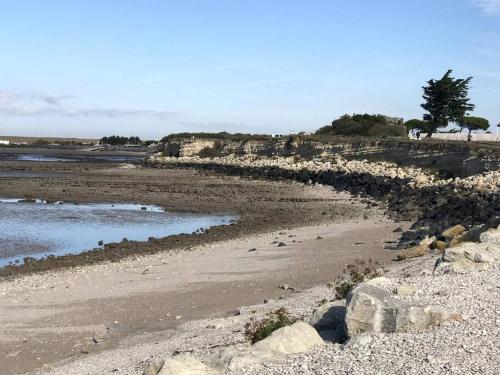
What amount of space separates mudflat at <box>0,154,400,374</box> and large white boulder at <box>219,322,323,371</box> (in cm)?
357

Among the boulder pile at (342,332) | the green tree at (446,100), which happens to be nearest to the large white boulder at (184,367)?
the boulder pile at (342,332)

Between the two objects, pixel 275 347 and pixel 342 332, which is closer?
pixel 275 347

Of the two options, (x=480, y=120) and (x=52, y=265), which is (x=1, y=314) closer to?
(x=52, y=265)

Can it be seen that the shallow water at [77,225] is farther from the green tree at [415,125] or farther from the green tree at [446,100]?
the green tree at [415,125]

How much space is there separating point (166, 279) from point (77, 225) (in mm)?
12336

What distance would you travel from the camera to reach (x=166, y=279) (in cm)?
1515

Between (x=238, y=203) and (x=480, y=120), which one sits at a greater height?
(x=480, y=120)

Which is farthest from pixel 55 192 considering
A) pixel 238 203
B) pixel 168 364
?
pixel 168 364

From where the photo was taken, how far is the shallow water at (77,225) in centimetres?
2116

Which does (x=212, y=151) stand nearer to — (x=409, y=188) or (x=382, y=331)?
(x=409, y=188)

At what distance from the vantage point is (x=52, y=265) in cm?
1755

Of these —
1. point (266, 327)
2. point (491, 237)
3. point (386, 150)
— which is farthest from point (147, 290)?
point (386, 150)

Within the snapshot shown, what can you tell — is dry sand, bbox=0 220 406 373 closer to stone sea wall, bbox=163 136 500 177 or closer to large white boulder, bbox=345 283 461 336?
large white boulder, bbox=345 283 461 336

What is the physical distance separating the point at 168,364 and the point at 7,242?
654 inches
